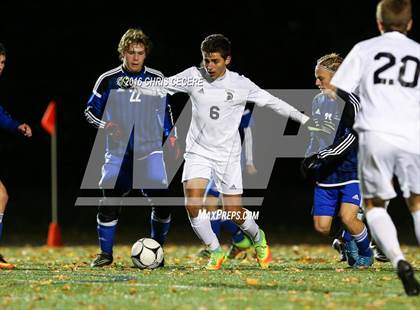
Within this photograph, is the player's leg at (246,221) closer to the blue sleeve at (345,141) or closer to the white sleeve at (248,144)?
the blue sleeve at (345,141)

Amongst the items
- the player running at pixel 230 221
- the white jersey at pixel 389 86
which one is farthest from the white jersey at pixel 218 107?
the white jersey at pixel 389 86

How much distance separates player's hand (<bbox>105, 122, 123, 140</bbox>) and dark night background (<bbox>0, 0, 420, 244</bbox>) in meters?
16.5

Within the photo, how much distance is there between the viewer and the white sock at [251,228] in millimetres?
9375

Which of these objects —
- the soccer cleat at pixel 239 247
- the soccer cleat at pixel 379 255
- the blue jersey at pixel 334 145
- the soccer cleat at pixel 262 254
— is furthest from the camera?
the soccer cleat at pixel 239 247

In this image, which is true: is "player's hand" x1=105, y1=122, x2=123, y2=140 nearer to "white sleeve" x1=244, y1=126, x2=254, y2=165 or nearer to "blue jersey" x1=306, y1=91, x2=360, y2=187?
"blue jersey" x1=306, y1=91, x2=360, y2=187

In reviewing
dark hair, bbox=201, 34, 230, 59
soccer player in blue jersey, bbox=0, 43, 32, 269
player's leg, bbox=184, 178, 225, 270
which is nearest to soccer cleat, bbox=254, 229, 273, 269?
player's leg, bbox=184, 178, 225, 270

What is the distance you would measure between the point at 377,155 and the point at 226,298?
1.46m

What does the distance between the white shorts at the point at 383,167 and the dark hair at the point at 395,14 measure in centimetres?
82

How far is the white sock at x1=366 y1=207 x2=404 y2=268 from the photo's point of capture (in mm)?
6703

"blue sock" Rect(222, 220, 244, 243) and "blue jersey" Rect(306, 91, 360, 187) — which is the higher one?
"blue jersey" Rect(306, 91, 360, 187)

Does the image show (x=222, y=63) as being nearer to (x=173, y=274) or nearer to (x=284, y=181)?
(x=173, y=274)

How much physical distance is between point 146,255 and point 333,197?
1.91m

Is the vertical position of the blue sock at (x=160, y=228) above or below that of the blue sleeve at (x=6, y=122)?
below

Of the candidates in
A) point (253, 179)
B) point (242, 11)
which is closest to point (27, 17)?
point (242, 11)
